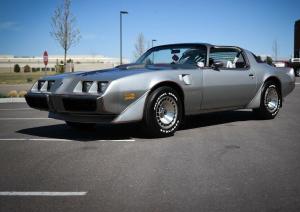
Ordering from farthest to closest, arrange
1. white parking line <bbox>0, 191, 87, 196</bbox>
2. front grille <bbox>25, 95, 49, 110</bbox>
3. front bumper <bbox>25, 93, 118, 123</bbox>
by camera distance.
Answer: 1. front grille <bbox>25, 95, 49, 110</bbox>
2. front bumper <bbox>25, 93, 118, 123</bbox>
3. white parking line <bbox>0, 191, 87, 196</bbox>

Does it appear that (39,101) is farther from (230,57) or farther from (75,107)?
(230,57)

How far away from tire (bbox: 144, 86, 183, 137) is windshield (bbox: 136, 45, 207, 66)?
94cm

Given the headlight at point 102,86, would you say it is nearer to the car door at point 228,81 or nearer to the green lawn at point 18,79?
the car door at point 228,81

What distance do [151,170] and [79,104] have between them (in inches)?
72.6

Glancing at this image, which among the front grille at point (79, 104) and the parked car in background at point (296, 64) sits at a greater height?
the parked car in background at point (296, 64)

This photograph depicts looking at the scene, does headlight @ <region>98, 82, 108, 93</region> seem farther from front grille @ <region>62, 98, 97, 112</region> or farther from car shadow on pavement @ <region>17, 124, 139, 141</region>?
car shadow on pavement @ <region>17, 124, 139, 141</region>

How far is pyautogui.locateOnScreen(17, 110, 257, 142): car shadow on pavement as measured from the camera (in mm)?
6055

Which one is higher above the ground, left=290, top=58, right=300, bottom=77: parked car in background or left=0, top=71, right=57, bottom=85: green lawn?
left=290, top=58, right=300, bottom=77: parked car in background

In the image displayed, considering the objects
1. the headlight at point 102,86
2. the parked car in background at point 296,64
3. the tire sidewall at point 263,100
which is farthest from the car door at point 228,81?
the parked car in background at point 296,64

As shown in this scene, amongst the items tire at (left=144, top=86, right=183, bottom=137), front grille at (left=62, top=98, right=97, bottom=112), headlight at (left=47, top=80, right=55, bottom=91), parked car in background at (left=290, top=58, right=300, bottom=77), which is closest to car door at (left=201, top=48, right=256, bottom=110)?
tire at (left=144, top=86, right=183, bottom=137)

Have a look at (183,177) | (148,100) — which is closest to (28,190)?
(183,177)

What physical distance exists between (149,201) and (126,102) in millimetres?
2448

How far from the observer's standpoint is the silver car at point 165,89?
539 centimetres

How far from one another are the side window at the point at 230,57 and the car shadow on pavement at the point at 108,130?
1014mm
